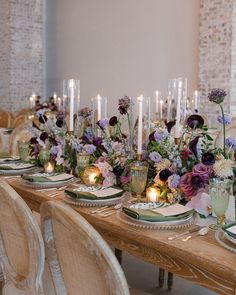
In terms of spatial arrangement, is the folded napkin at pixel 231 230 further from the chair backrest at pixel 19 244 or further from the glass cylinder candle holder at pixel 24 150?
the glass cylinder candle holder at pixel 24 150

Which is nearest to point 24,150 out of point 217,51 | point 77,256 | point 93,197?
point 93,197

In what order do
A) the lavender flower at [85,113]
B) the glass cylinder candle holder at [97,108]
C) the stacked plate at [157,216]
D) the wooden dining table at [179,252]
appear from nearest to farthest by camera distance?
the wooden dining table at [179,252]
the stacked plate at [157,216]
the glass cylinder candle holder at [97,108]
the lavender flower at [85,113]

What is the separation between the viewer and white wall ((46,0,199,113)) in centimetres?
677

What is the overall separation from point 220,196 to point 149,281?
1.71m

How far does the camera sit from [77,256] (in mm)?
1320

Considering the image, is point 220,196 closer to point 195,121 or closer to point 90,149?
point 195,121

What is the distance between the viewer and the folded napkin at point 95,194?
1.94 metres

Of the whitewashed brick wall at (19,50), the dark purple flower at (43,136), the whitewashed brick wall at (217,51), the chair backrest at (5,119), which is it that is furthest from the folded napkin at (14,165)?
the whitewashed brick wall at (19,50)

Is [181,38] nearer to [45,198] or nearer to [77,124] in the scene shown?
[77,124]

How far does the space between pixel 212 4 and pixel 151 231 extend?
5.12 meters

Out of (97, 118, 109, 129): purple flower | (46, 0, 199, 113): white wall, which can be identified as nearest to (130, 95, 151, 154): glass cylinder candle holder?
(97, 118, 109, 129): purple flower

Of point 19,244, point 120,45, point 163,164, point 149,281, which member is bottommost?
point 149,281

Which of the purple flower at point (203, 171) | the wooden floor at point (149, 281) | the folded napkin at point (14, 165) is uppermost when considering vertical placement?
the purple flower at point (203, 171)

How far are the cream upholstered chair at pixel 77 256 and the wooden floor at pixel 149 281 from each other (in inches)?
63.6
